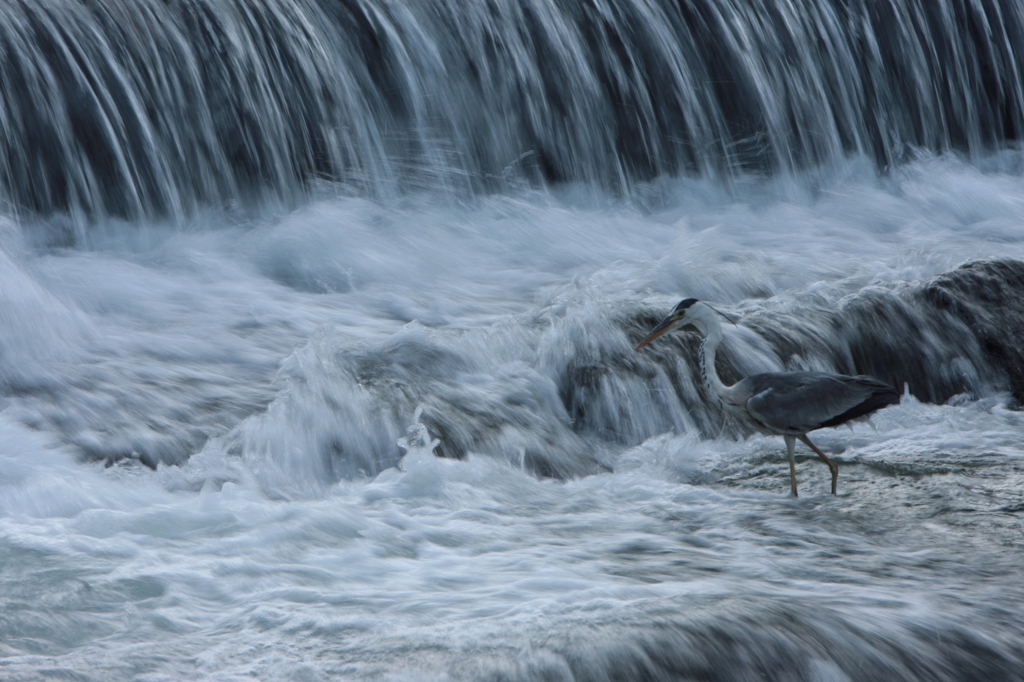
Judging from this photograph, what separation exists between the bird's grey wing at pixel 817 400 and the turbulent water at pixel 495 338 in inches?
15.3

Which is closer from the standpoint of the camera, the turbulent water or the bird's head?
the turbulent water

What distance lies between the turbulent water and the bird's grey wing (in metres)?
0.39

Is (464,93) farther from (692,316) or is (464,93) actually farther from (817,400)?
(817,400)

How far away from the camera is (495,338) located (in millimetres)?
6094

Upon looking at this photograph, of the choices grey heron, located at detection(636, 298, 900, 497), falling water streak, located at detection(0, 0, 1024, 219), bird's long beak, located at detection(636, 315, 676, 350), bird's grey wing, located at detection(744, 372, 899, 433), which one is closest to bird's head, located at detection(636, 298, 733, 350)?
bird's long beak, located at detection(636, 315, 676, 350)

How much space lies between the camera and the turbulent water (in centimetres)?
326

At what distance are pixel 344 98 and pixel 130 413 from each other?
13.7 ft

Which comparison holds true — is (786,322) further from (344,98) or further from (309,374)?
(344,98)

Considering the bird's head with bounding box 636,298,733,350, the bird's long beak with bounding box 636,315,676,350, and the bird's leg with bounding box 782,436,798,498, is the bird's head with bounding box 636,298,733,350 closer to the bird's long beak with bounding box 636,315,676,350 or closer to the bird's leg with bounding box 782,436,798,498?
the bird's long beak with bounding box 636,315,676,350

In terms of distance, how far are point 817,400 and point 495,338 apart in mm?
2139

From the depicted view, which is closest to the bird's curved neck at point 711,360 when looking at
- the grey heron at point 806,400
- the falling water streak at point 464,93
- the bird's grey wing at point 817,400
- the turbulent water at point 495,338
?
the grey heron at point 806,400

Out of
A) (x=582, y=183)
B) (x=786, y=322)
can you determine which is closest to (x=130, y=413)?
(x=786, y=322)

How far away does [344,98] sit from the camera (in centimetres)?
828

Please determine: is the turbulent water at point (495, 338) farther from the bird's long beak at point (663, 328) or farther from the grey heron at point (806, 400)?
the bird's long beak at point (663, 328)
